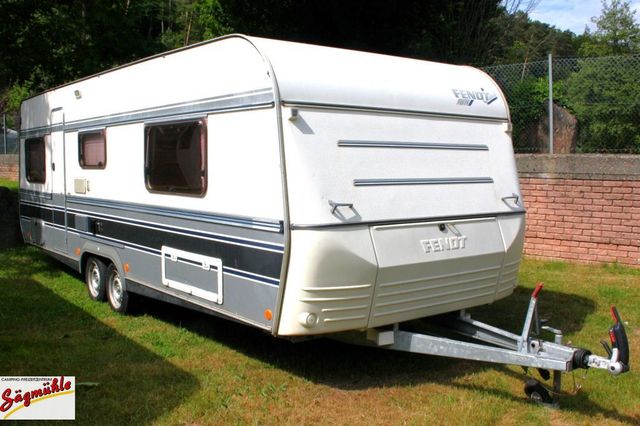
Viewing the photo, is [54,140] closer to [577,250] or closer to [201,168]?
[201,168]

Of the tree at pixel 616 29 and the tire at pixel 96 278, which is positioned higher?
the tree at pixel 616 29

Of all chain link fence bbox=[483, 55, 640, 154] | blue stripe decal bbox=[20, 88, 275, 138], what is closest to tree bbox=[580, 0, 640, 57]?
chain link fence bbox=[483, 55, 640, 154]

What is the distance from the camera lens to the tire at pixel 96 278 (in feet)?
23.9

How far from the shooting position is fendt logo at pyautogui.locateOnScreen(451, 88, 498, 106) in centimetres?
554

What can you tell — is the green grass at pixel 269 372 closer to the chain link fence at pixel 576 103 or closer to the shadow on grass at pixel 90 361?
the shadow on grass at pixel 90 361

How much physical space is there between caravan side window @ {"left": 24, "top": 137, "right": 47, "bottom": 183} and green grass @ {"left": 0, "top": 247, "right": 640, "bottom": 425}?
1.92 metres

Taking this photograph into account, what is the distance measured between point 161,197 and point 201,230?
30.3 inches

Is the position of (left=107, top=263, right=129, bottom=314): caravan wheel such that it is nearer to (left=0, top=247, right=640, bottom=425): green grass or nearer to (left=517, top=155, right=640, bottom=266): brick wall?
(left=0, top=247, right=640, bottom=425): green grass

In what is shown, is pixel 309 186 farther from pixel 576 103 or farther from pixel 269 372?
pixel 576 103

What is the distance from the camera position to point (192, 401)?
474 cm

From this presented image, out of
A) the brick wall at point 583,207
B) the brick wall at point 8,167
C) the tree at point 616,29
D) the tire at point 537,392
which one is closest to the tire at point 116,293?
the tire at point 537,392

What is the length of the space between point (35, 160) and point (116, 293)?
3.12 m

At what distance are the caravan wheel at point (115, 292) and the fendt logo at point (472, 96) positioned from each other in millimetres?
3950

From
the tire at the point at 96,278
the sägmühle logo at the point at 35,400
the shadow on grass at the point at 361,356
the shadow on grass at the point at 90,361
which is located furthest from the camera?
the tire at the point at 96,278
